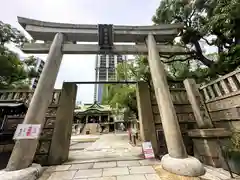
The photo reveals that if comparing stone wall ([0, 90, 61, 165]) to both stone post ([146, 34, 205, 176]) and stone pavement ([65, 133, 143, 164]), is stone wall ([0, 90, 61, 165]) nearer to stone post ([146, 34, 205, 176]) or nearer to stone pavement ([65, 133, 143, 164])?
stone pavement ([65, 133, 143, 164])

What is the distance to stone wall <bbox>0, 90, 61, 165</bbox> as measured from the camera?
3945mm

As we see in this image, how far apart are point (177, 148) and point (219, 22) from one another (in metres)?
5.35

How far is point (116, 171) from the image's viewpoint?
121 inches

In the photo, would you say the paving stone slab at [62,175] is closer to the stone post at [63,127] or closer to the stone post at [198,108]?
the stone post at [63,127]

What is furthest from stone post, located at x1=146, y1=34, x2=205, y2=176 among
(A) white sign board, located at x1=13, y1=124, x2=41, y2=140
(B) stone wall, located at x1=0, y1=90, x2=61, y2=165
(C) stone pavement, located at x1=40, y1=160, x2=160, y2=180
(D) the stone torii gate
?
(B) stone wall, located at x1=0, y1=90, x2=61, y2=165

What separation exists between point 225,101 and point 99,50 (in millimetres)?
4196

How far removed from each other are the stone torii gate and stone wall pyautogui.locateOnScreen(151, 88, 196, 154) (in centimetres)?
127

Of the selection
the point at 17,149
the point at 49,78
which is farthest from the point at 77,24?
Result: the point at 17,149

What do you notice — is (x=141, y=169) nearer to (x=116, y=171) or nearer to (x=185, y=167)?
(x=116, y=171)

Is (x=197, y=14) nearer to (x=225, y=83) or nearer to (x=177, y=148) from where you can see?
(x=225, y=83)

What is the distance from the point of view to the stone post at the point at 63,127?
13.0ft

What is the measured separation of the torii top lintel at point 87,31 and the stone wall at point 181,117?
2226 millimetres

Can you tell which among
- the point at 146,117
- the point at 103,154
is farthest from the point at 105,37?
the point at 103,154

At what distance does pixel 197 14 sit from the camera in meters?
7.23
